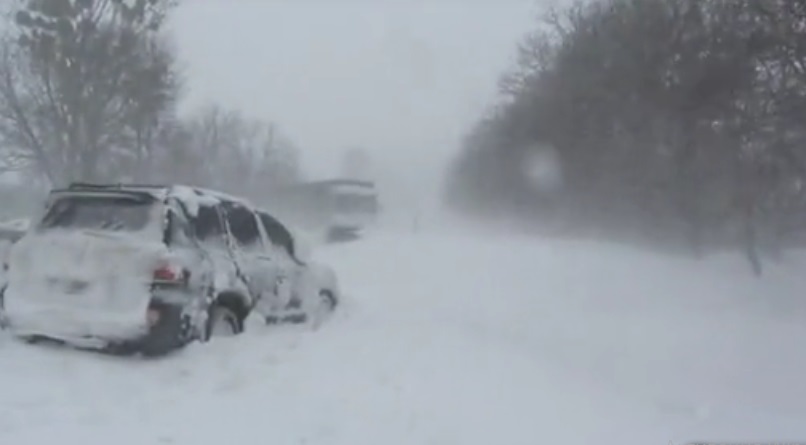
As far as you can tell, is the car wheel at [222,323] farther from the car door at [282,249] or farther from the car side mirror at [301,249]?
the car side mirror at [301,249]

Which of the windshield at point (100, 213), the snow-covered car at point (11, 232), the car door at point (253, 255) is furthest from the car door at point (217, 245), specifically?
the snow-covered car at point (11, 232)

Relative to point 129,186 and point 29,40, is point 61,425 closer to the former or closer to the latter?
point 129,186

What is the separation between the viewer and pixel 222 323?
7.36 m

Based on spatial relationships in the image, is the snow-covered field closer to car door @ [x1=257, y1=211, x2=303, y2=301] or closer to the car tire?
the car tire

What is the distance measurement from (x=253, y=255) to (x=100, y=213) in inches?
63.7

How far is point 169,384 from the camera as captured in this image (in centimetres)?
601

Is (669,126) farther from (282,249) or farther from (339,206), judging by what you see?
(282,249)

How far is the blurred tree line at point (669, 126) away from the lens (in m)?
17.7

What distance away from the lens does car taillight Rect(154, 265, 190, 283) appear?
640cm

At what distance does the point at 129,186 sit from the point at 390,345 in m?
2.69

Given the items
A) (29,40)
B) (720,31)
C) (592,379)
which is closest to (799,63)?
(720,31)

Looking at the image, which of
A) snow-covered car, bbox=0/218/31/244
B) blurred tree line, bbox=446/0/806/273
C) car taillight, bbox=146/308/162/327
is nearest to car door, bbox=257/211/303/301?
car taillight, bbox=146/308/162/327

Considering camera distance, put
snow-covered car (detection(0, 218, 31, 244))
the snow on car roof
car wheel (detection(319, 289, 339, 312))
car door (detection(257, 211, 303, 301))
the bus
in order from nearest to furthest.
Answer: the snow on car roof, car door (detection(257, 211, 303, 301)), car wheel (detection(319, 289, 339, 312)), snow-covered car (detection(0, 218, 31, 244)), the bus

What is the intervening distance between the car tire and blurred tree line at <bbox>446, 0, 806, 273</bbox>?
13175mm
